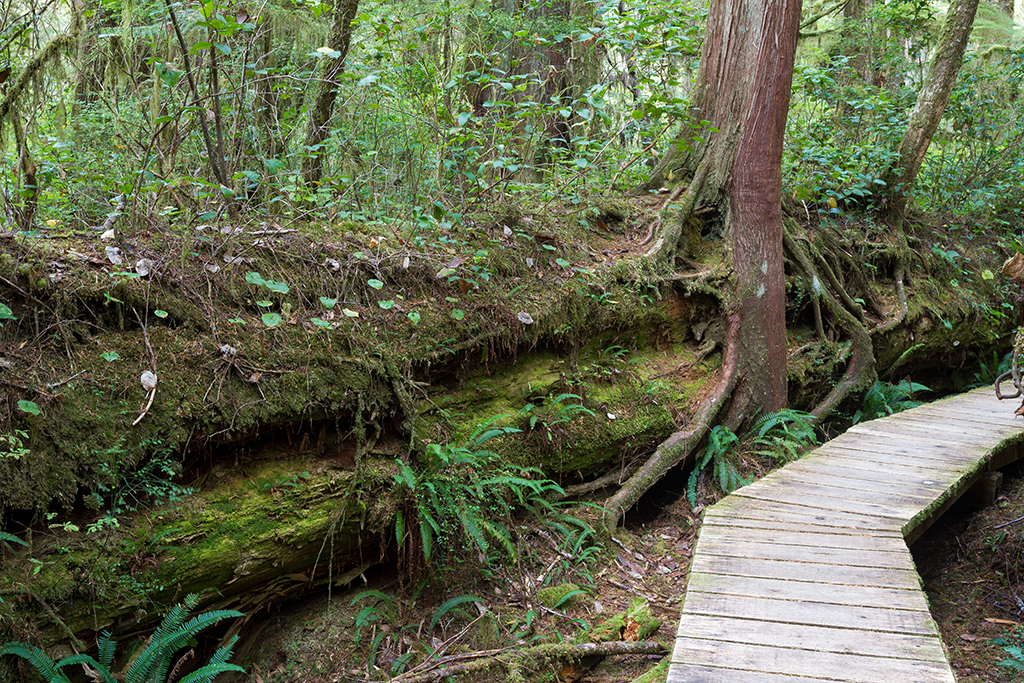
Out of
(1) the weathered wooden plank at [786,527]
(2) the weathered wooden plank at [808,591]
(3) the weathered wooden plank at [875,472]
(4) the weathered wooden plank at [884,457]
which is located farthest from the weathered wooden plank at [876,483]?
(2) the weathered wooden plank at [808,591]

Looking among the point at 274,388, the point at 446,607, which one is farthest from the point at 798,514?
the point at 274,388

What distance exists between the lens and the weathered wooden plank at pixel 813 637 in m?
3.31

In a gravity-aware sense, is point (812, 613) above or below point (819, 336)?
below

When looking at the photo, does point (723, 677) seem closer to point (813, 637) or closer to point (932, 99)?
point (813, 637)

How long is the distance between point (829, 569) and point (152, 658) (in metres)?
3.82

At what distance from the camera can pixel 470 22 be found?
923 cm

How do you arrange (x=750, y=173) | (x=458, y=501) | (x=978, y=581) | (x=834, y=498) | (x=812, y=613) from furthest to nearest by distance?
(x=750, y=173)
(x=978, y=581)
(x=834, y=498)
(x=458, y=501)
(x=812, y=613)

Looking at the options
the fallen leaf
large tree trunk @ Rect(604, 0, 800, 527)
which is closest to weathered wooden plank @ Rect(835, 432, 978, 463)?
large tree trunk @ Rect(604, 0, 800, 527)

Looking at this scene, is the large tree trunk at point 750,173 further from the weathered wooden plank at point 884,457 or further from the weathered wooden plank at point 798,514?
the weathered wooden plank at point 798,514

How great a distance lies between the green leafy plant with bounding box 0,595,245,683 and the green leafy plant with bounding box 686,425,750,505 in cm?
419

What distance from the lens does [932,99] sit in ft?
33.9

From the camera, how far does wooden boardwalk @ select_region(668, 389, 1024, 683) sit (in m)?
3.26

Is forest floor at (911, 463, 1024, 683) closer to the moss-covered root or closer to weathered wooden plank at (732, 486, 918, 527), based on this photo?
weathered wooden plank at (732, 486, 918, 527)

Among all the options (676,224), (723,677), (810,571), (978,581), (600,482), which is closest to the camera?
(723,677)
